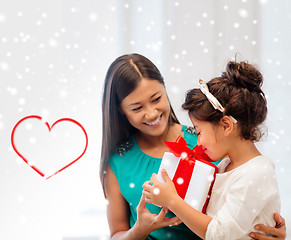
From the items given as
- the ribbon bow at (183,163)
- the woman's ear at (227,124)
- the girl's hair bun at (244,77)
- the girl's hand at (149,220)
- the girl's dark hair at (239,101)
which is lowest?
the girl's hand at (149,220)

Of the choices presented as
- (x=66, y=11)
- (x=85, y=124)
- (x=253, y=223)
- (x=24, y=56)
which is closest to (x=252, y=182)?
(x=253, y=223)

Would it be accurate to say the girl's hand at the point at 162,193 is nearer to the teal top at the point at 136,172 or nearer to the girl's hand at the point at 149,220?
the girl's hand at the point at 149,220

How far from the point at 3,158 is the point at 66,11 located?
2.70 ft

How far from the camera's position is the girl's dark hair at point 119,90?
1398 mm

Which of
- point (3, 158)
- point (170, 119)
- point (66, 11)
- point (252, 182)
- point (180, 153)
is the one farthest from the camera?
point (66, 11)

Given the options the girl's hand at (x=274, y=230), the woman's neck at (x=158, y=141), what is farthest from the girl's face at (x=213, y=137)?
the woman's neck at (x=158, y=141)

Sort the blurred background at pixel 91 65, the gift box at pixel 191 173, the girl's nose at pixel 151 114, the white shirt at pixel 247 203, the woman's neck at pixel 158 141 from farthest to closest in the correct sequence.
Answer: the blurred background at pixel 91 65
the woman's neck at pixel 158 141
the girl's nose at pixel 151 114
the gift box at pixel 191 173
the white shirt at pixel 247 203

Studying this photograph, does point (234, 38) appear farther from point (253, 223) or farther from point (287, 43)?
point (253, 223)

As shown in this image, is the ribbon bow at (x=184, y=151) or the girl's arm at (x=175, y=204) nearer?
the girl's arm at (x=175, y=204)

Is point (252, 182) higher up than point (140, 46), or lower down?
lower down

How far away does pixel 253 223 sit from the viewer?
3.63 ft

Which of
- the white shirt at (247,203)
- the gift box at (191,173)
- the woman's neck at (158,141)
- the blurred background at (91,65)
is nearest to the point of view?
the white shirt at (247,203)

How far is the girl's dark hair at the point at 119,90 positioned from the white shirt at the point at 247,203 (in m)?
0.51

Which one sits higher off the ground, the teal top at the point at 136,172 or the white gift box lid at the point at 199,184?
the white gift box lid at the point at 199,184
